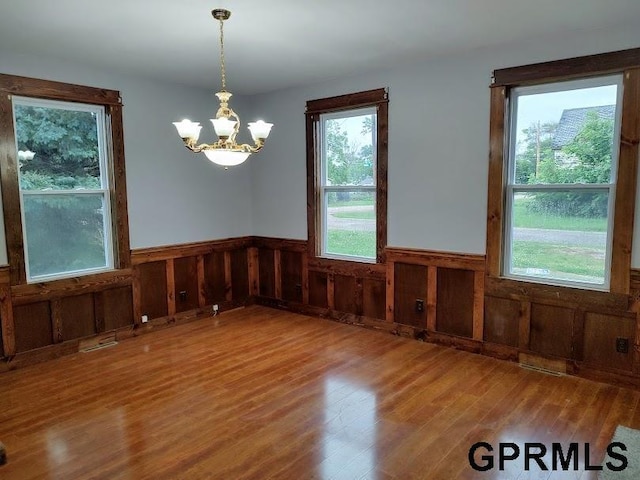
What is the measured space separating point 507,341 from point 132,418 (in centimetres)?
310

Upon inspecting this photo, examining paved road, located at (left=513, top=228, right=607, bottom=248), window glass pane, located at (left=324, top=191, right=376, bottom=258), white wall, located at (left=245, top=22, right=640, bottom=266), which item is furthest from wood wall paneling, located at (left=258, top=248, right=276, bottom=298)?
paved road, located at (left=513, top=228, right=607, bottom=248)

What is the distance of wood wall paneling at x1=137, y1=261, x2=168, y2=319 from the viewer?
4852 mm

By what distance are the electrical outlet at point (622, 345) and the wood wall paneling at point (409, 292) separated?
162 centimetres

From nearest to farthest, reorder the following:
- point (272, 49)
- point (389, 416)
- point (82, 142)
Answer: point (389, 416) < point (272, 49) < point (82, 142)

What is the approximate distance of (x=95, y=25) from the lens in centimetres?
317

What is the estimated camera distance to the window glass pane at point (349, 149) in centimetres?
480

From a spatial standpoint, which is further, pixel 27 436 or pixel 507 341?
pixel 507 341

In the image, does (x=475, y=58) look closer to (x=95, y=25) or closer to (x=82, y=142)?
(x=95, y=25)

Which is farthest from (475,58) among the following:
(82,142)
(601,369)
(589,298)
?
(82,142)

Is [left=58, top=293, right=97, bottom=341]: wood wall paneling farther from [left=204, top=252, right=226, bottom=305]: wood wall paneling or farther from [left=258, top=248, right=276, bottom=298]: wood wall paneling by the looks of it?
[left=258, top=248, right=276, bottom=298]: wood wall paneling

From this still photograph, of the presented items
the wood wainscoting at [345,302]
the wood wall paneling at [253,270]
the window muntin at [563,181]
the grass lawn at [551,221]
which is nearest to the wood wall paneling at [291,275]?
the wood wainscoting at [345,302]

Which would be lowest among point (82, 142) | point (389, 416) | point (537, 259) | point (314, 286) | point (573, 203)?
point (389, 416)

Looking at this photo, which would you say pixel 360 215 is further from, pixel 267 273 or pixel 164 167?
pixel 164 167

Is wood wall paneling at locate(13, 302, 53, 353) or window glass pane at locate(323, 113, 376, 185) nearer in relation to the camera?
wood wall paneling at locate(13, 302, 53, 353)
